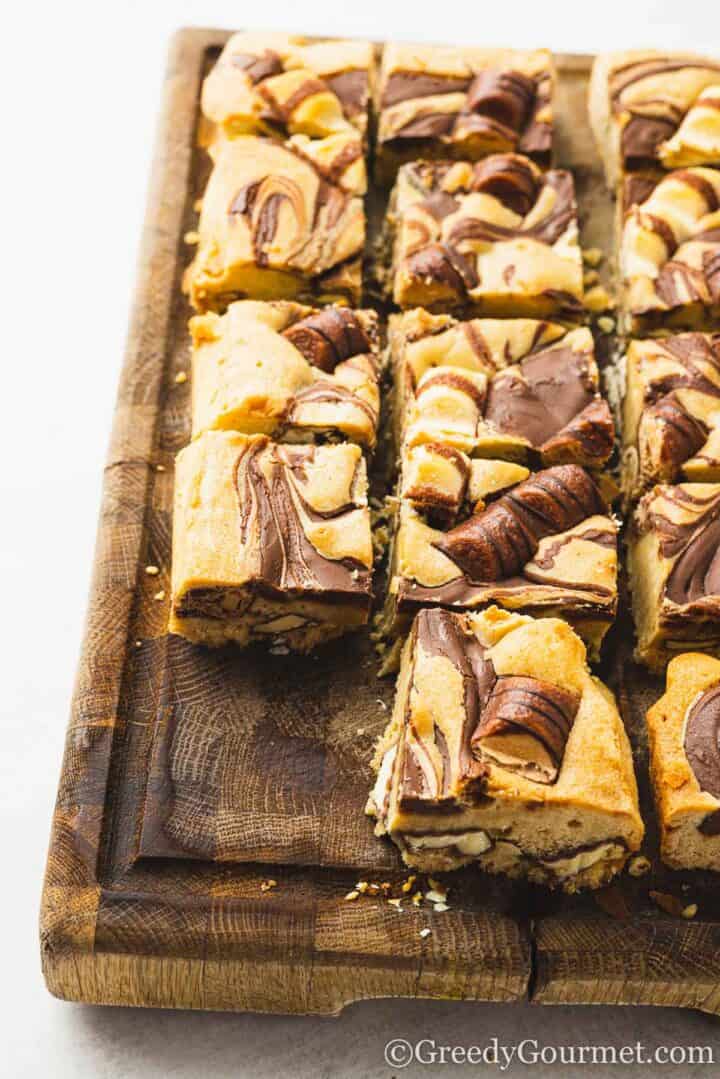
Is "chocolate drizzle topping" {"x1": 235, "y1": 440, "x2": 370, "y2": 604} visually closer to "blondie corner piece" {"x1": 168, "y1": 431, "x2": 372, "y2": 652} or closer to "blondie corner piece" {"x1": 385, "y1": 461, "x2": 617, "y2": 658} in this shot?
"blondie corner piece" {"x1": 168, "y1": 431, "x2": 372, "y2": 652}

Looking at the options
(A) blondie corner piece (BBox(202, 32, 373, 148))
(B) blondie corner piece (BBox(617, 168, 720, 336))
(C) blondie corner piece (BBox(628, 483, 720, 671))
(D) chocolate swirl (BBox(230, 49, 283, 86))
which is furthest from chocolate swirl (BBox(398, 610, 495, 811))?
(D) chocolate swirl (BBox(230, 49, 283, 86))

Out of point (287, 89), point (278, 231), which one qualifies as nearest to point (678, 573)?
point (278, 231)

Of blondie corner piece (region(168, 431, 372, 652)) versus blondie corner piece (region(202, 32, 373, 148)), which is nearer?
blondie corner piece (region(168, 431, 372, 652))

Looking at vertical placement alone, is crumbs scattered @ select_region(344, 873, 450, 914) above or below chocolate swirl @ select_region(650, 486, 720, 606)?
below

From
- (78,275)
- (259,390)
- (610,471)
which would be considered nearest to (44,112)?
(78,275)

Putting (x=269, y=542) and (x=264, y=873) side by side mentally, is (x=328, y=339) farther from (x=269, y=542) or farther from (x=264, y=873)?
(x=264, y=873)
